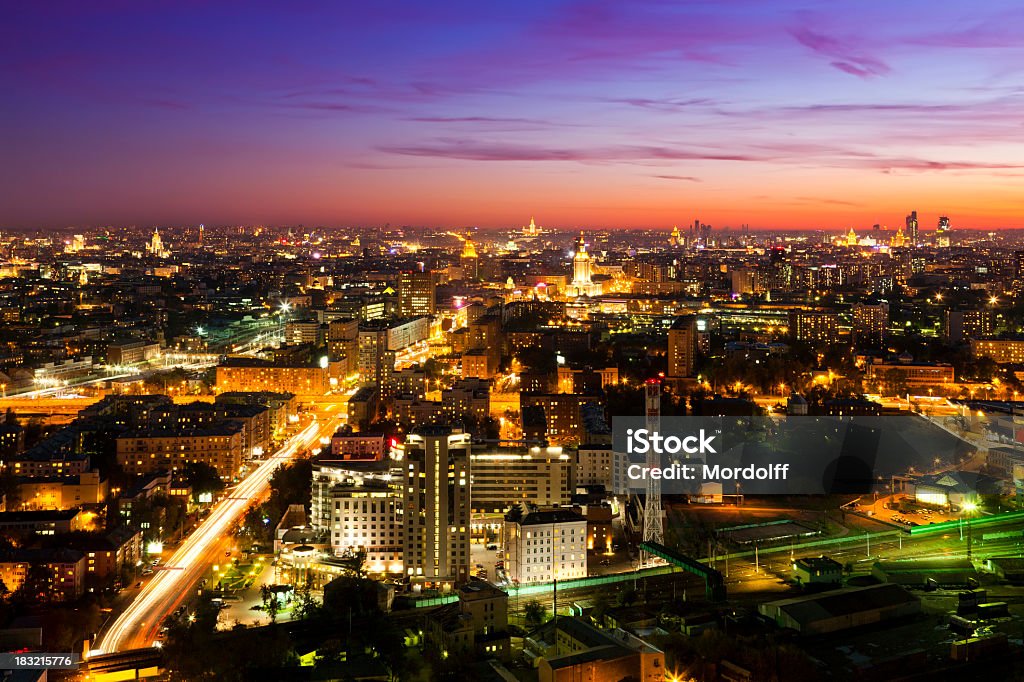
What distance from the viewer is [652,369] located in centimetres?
1594

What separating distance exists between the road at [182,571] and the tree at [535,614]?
226 centimetres

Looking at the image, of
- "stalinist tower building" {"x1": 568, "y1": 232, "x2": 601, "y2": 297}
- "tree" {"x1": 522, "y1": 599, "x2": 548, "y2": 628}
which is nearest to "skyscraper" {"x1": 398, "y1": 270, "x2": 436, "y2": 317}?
"stalinist tower building" {"x1": 568, "y1": 232, "x2": 601, "y2": 297}

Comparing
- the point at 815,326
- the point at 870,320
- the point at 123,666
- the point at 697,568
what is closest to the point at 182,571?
the point at 123,666

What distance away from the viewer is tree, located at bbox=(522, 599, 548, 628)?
22.2 ft

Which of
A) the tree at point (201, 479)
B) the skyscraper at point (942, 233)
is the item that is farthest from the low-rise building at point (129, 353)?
the skyscraper at point (942, 233)

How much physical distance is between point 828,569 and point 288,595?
3.72 m

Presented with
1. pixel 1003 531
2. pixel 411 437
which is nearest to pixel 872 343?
pixel 1003 531

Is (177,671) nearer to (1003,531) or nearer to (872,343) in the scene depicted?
(1003,531)

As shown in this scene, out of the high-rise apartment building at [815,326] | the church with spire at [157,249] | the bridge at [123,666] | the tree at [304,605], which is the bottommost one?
the bridge at [123,666]

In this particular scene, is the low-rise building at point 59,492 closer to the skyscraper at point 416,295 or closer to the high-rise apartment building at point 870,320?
the skyscraper at point 416,295

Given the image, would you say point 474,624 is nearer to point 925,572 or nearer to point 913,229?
point 925,572

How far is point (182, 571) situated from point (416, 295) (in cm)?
1522

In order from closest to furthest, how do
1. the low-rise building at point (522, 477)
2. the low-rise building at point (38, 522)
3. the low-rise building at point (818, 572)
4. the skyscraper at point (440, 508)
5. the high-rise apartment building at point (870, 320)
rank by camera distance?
the skyscraper at point (440, 508) < the low-rise building at point (818, 572) < the low-rise building at point (38, 522) < the low-rise building at point (522, 477) < the high-rise apartment building at point (870, 320)

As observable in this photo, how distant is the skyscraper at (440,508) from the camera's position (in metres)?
7.48
